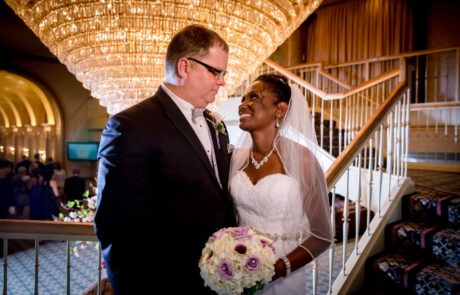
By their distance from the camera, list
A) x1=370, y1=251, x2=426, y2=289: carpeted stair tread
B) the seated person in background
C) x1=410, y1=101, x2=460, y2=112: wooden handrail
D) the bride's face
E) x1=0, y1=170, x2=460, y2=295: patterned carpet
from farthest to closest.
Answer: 1. the seated person in background
2. x1=410, y1=101, x2=460, y2=112: wooden handrail
3. x1=0, y1=170, x2=460, y2=295: patterned carpet
4. x1=370, y1=251, x2=426, y2=289: carpeted stair tread
5. the bride's face

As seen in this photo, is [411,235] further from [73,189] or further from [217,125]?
[73,189]

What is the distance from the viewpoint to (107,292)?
2791mm

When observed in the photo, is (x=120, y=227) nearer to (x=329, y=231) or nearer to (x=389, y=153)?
(x=329, y=231)

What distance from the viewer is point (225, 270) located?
1.18 m

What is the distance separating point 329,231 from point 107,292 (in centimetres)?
204

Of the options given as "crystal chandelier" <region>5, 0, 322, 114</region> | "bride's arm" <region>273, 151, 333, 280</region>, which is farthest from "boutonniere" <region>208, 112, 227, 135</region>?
"crystal chandelier" <region>5, 0, 322, 114</region>

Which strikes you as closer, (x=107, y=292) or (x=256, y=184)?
(x=256, y=184)

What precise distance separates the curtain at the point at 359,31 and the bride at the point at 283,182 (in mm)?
8330

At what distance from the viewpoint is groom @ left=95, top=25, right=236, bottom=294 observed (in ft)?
3.93

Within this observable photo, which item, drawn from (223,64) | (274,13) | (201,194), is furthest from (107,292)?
(274,13)

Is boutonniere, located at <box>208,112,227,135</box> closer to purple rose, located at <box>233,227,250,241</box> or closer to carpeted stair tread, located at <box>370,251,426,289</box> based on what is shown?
purple rose, located at <box>233,227,250,241</box>

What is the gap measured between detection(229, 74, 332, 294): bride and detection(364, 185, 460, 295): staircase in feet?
3.81

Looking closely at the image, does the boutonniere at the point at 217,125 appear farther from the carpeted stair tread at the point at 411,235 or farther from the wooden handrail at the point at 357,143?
the carpeted stair tread at the point at 411,235

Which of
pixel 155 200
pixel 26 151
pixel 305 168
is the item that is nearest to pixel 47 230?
pixel 155 200
